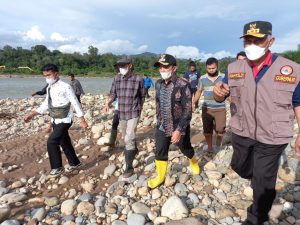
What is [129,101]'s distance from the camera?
4.98m

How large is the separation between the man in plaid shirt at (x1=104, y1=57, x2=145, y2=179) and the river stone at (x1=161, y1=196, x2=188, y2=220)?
1.29m

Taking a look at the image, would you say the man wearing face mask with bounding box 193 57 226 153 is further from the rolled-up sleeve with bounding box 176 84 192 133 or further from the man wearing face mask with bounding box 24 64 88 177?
the man wearing face mask with bounding box 24 64 88 177

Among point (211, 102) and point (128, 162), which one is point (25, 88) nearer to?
point (128, 162)

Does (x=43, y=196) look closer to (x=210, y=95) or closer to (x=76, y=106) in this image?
(x=76, y=106)

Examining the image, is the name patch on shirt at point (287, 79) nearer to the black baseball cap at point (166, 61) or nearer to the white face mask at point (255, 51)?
the white face mask at point (255, 51)

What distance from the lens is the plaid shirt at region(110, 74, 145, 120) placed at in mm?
4973

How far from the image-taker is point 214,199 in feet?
13.5

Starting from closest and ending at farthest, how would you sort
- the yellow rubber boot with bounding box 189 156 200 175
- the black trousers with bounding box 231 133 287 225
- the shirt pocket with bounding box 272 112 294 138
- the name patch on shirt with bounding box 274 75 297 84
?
the name patch on shirt with bounding box 274 75 297 84, the shirt pocket with bounding box 272 112 294 138, the black trousers with bounding box 231 133 287 225, the yellow rubber boot with bounding box 189 156 200 175

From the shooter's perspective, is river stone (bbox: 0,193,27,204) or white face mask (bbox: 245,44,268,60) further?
river stone (bbox: 0,193,27,204)

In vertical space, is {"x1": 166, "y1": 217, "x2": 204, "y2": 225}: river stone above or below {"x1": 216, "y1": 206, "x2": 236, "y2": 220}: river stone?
above

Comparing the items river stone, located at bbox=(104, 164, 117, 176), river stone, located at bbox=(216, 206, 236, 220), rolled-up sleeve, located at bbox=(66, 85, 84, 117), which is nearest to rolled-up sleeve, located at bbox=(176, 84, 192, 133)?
river stone, located at bbox=(216, 206, 236, 220)

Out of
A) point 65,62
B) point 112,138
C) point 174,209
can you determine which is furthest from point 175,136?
point 65,62

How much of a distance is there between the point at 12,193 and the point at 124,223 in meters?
1.96

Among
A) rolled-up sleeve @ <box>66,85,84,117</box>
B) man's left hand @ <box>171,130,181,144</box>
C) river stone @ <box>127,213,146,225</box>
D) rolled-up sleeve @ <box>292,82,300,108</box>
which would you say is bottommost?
river stone @ <box>127,213,146,225</box>
